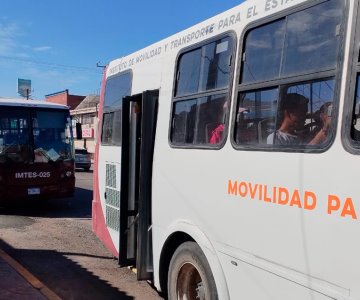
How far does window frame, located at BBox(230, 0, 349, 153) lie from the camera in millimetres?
2830

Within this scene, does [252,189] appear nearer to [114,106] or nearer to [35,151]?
[114,106]

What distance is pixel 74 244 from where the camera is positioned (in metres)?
8.34

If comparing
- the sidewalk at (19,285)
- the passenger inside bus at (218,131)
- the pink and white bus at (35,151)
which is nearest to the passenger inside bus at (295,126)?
the passenger inside bus at (218,131)

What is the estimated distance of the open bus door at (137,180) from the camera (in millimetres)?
5062

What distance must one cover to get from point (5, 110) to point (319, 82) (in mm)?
9954

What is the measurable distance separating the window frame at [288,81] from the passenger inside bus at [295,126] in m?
0.05

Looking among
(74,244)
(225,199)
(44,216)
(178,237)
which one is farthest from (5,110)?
(225,199)

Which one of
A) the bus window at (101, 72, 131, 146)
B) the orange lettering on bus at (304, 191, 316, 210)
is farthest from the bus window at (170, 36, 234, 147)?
the bus window at (101, 72, 131, 146)

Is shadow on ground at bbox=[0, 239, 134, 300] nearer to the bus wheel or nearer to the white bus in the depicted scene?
the white bus

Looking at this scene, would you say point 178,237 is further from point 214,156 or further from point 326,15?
point 326,15

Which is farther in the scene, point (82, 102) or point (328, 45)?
point (82, 102)

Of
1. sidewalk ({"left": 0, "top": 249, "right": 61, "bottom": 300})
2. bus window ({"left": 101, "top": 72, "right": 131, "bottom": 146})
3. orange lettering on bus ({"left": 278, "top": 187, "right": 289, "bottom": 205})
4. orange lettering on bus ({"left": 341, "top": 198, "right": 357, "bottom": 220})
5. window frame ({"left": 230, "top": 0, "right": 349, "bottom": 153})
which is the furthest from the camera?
bus window ({"left": 101, "top": 72, "right": 131, "bottom": 146})

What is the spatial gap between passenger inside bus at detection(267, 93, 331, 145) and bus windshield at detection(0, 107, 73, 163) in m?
9.41

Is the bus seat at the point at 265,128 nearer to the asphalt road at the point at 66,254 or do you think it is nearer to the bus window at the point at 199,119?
the bus window at the point at 199,119
